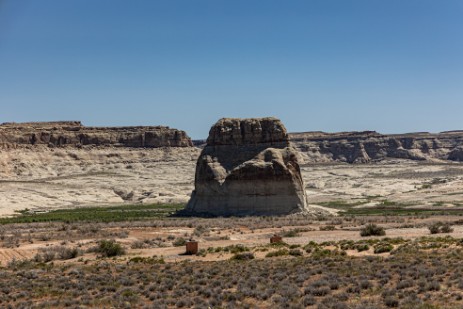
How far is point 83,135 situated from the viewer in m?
149

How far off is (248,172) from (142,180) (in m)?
70.2

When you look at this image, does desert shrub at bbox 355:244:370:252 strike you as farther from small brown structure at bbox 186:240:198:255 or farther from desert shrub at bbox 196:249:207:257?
small brown structure at bbox 186:240:198:255

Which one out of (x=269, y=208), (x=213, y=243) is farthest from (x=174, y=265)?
(x=269, y=208)

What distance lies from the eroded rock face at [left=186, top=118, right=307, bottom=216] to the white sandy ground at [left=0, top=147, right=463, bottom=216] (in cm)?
1923

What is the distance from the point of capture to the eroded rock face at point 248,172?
2328 inches

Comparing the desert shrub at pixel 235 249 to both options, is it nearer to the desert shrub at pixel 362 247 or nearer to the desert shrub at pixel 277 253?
the desert shrub at pixel 277 253

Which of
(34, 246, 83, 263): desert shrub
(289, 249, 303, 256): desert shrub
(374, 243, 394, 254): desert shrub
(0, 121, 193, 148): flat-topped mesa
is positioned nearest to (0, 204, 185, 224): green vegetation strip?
(34, 246, 83, 263): desert shrub

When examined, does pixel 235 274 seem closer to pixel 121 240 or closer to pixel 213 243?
pixel 213 243

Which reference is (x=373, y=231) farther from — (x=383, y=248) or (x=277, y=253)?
(x=277, y=253)

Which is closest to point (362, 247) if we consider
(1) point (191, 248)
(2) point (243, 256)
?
(2) point (243, 256)

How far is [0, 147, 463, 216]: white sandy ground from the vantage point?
89625 millimetres

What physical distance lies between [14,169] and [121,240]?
9424 centimetres

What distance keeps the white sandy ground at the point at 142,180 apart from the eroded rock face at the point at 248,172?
63.1ft

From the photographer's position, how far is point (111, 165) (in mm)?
142250
